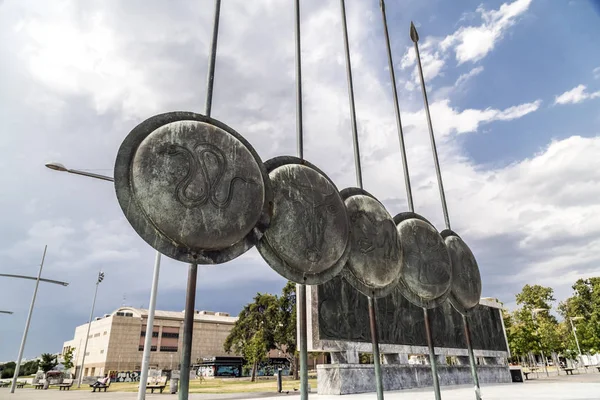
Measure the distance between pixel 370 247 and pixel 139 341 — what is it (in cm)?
6566

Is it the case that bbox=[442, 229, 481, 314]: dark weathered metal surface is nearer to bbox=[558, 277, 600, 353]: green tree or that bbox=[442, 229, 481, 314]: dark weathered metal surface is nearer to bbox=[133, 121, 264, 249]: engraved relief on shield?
bbox=[133, 121, 264, 249]: engraved relief on shield

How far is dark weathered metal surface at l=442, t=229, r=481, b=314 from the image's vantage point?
5125mm

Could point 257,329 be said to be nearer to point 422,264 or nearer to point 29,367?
point 422,264

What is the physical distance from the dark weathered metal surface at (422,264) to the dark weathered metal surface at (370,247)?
412mm

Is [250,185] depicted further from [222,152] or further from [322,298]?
[322,298]

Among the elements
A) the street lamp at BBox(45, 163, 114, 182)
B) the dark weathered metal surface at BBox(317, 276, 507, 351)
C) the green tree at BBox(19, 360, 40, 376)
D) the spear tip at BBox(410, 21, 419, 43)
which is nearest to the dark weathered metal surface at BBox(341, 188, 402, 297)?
the spear tip at BBox(410, 21, 419, 43)

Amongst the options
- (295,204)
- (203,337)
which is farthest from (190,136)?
(203,337)

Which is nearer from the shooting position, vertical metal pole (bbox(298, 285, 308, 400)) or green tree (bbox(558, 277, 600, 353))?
vertical metal pole (bbox(298, 285, 308, 400))

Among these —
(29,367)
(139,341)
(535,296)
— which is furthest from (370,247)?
(29,367)

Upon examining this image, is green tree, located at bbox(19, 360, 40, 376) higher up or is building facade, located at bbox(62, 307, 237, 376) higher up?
building facade, located at bbox(62, 307, 237, 376)

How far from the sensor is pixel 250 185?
2.95m

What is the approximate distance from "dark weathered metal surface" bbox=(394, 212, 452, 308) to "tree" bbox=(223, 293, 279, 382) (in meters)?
31.0

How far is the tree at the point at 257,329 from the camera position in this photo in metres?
33.3

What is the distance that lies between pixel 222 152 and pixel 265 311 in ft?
110
